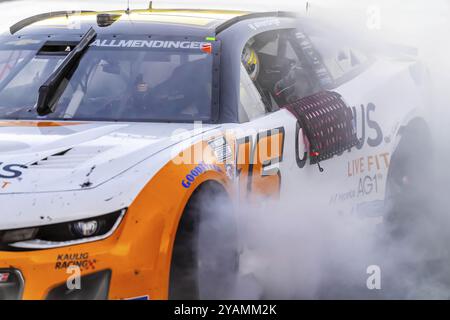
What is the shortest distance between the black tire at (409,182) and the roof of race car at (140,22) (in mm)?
1354

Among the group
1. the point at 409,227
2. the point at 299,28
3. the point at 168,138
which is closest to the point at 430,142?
the point at 409,227

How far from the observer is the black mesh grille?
19.0 ft

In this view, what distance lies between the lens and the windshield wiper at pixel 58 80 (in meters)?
5.41

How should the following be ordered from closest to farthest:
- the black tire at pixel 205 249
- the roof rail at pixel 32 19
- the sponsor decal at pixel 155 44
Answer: the black tire at pixel 205 249 < the sponsor decal at pixel 155 44 < the roof rail at pixel 32 19

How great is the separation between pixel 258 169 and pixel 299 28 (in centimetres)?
170

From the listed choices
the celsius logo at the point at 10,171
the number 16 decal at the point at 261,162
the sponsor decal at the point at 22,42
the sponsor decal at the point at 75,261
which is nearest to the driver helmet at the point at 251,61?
the number 16 decal at the point at 261,162

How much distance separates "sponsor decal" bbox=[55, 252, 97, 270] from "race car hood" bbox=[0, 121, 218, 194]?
0.91 ft

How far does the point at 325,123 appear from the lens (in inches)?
235

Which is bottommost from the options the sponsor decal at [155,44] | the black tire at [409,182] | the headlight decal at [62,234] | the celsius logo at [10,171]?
the black tire at [409,182]

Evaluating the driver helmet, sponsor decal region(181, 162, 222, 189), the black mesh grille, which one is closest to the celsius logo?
sponsor decal region(181, 162, 222, 189)

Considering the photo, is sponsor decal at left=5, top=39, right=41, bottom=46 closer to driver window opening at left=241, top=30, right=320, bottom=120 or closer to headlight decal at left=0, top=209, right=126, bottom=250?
driver window opening at left=241, top=30, right=320, bottom=120

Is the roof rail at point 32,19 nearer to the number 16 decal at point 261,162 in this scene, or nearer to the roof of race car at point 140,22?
the roof of race car at point 140,22

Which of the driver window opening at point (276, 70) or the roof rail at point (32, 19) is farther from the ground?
the roof rail at point (32, 19)

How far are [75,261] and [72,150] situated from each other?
2.27ft
